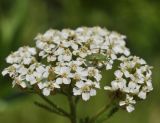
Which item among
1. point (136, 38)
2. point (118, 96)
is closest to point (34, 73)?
point (118, 96)

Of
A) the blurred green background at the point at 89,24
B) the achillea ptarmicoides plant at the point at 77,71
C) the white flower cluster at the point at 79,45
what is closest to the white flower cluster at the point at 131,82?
the achillea ptarmicoides plant at the point at 77,71

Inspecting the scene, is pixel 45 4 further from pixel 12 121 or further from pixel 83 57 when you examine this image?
pixel 83 57

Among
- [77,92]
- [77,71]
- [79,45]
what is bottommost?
[77,92]

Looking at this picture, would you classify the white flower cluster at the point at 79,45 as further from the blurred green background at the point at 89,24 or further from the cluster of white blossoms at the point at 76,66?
the blurred green background at the point at 89,24

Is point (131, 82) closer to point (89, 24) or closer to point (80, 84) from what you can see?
point (80, 84)

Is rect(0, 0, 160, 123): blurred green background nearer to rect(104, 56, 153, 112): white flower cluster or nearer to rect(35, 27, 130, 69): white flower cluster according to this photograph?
rect(35, 27, 130, 69): white flower cluster

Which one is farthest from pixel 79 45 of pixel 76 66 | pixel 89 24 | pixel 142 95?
pixel 89 24

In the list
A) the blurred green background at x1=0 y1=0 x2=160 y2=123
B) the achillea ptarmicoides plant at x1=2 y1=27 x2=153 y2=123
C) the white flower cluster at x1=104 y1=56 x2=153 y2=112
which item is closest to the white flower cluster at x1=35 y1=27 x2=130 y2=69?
the achillea ptarmicoides plant at x1=2 y1=27 x2=153 y2=123
